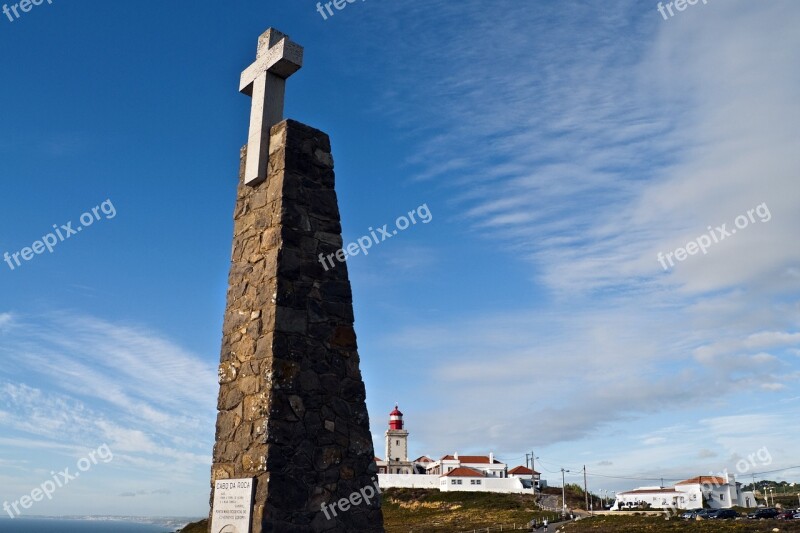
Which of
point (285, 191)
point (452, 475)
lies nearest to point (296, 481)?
point (285, 191)

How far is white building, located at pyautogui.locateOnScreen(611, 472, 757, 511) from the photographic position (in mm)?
65938

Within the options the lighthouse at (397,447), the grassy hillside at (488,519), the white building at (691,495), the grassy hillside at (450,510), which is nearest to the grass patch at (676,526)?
the grassy hillside at (488,519)

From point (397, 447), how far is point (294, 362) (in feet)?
249

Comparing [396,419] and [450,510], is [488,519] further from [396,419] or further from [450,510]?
[396,419]

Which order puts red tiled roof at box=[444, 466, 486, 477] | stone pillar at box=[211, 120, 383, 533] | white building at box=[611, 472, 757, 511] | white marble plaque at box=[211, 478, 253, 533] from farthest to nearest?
red tiled roof at box=[444, 466, 486, 477]
white building at box=[611, 472, 757, 511]
stone pillar at box=[211, 120, 383, 533]
white marble plaque at box=[211, 478, 253, 533]

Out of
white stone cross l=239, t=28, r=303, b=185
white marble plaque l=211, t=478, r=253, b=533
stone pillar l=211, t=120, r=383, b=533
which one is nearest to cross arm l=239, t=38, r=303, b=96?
white stone cross l=239, t=28, r=303, b=185

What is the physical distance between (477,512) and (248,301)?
178ft

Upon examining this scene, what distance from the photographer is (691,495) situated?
6656cm

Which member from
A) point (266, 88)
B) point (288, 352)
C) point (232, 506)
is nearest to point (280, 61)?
point (266, 88)

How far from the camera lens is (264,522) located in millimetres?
6418

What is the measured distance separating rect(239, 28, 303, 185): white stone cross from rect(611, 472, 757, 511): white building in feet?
217

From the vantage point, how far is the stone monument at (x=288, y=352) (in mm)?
6727

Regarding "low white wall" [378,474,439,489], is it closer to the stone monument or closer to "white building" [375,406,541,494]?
"white building" [375,406,541,494]

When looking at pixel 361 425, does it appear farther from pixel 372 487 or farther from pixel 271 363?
pixel 271 363
